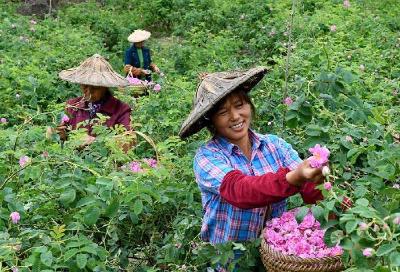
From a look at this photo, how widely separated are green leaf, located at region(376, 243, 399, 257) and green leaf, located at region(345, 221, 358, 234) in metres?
0.10

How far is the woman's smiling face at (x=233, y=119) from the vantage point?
293 centimetres

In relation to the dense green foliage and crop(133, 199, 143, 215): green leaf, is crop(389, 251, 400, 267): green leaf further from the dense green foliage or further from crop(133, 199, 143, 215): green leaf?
crop(133, 199, 143, 215): green leaf

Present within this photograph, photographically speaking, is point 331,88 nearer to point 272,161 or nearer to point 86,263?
point 272,161

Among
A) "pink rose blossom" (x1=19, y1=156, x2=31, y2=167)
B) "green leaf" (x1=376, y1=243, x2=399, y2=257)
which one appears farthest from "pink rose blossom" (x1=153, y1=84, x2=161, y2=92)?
"green leaf" (x1=376, y1=243, x2=399, y2=257)

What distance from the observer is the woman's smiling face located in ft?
9.62

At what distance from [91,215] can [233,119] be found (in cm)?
67

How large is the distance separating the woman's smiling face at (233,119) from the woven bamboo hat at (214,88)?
53 mm

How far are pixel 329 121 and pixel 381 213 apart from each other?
0.90 metres

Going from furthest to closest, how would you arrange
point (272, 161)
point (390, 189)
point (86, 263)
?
point (272, 161) < point (86, 263) < point (390, 189)

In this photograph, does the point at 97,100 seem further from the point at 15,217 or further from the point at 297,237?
the point at 297,237

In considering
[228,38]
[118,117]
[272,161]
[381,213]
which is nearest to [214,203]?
[272,161]

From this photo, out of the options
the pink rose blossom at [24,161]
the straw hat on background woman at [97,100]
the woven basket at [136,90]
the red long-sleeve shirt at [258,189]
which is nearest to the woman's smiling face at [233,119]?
the red long-sleeve shirt at [258,189]

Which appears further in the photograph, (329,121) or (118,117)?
(118,117)

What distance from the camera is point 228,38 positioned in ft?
32.0
